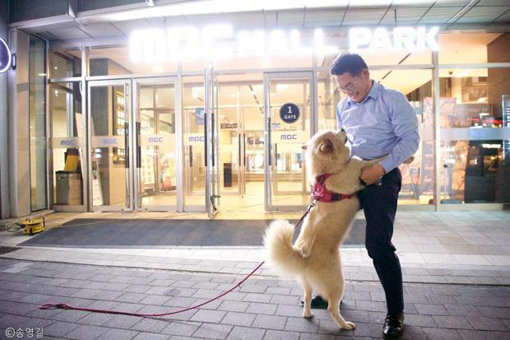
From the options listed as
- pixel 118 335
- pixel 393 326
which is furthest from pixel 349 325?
pixel 118 335

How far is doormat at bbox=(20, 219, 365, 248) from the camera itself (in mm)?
4848

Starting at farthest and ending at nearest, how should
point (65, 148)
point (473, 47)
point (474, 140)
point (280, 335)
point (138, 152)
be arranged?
point (65, 148) < point (138, 152) < point (473, 47) < point (474, 140) < point (280, 335)

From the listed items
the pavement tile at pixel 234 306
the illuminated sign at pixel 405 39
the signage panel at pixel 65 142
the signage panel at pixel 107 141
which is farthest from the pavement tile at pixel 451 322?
the signage panel at pixel 65 142

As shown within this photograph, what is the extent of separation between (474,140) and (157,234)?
7.08 metres

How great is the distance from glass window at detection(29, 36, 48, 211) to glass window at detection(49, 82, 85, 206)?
0.74ft

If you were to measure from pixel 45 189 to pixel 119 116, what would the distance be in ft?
8.33

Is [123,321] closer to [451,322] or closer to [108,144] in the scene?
[451,322]

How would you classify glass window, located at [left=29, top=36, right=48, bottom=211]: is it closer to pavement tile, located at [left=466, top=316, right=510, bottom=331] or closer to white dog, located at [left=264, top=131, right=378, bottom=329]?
white dog, located at [left=264, top=131, right=378, bottom=329]

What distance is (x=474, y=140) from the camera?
727 cm

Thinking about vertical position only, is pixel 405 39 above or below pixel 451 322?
above

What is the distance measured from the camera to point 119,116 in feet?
28.4

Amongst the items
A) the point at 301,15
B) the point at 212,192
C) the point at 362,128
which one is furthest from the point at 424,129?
the point at 362,128

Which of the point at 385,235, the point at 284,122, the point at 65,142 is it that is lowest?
the point at 385,235

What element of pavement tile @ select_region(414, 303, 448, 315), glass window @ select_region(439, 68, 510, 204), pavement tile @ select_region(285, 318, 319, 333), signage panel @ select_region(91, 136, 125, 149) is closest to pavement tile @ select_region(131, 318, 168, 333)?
pavement tile @ select_region(285, 318, 319, 333)
